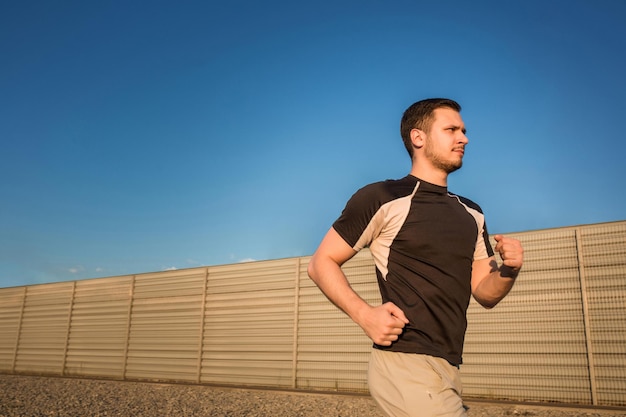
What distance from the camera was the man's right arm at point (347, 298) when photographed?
64.4 inches

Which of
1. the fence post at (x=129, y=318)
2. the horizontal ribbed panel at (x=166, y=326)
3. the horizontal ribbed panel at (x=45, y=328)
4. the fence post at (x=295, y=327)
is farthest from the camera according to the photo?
the horizontal ribbed panel at (x=45, y=328)

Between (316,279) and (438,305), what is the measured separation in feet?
1.44

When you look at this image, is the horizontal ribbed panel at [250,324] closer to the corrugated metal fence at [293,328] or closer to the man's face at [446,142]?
the corrugated metal fence at [293,328]

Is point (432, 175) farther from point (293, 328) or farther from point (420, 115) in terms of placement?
point (293, 328)

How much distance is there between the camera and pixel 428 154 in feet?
6.81

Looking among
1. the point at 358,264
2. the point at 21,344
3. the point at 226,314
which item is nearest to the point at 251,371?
the point at 226,314

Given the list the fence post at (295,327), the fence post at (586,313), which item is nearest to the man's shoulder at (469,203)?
the fence post at (586,313)

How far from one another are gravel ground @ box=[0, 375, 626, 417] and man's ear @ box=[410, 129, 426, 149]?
19.7 feet

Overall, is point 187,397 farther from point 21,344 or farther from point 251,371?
point 21,344

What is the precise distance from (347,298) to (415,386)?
356 millimetres

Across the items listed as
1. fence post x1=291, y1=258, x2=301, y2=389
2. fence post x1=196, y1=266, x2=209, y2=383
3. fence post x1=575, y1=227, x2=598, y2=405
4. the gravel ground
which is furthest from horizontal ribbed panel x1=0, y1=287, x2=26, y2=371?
fence post x1=575, y1=227, x2=598, y2=405

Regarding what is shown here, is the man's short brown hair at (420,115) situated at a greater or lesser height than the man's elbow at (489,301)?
greater

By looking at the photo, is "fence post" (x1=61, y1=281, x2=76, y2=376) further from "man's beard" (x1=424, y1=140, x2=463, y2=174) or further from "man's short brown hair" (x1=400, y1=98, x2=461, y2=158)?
"man's beard" (x1=424, y1=140, x2=463, y2=174)

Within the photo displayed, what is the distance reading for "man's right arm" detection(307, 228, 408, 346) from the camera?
1635 millimetres
